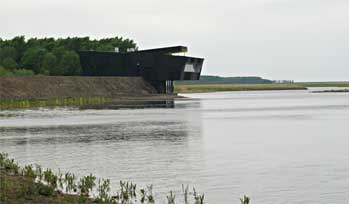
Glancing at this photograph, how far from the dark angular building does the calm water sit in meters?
90.6

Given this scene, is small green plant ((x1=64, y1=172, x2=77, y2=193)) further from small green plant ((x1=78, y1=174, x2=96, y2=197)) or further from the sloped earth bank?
the sloped earth bank

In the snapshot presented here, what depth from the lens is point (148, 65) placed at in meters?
A: 155

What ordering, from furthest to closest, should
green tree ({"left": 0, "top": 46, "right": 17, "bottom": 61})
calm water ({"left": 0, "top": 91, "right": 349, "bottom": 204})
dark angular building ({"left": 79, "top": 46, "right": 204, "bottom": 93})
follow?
green tree ({"left": 0, "top": 46, "right": 17, "bottom": 61})
dark angular building ({"left": 79, "top": 46, "right": 204, "bottom": 93})
calm water ({"left": 0, "top": 91, "right": 349, "bottom": 204})

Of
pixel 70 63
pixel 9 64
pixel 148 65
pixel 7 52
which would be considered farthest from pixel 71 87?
pixel 7 52

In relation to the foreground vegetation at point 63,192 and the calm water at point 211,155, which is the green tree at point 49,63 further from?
the foreground vegetation at point 63,192

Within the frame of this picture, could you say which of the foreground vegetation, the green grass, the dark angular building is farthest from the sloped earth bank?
the foreground vegetation

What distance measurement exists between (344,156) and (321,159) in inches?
73.9

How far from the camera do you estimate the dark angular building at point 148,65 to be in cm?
15025

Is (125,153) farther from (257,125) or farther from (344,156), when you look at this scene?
(257,125)

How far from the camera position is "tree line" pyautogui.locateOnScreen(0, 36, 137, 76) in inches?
6112

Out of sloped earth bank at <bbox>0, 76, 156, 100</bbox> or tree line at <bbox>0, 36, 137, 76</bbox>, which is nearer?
sloped earth bank at <bbox>0, 76, 156, 100</bbox>

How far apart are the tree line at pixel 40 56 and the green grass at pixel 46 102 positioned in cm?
2430

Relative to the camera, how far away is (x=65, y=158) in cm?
3431

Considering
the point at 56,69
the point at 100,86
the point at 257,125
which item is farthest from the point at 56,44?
the point at 257,125
